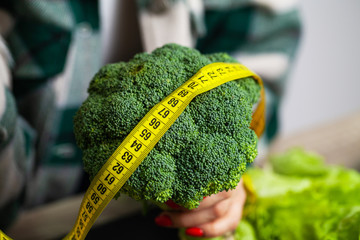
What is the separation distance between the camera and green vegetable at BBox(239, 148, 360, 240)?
0.68 meters

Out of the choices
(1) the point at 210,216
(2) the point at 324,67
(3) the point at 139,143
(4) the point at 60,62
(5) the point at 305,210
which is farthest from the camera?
(2) the point at 324,67

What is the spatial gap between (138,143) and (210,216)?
8.9 inches

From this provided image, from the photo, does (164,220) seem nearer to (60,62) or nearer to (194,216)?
(194,216)

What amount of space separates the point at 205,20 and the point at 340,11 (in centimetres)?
118

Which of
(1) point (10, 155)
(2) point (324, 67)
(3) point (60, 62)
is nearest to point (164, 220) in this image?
(1) point (10, 155)

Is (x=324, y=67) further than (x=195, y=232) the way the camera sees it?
Yes

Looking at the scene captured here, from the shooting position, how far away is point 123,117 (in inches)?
20.2

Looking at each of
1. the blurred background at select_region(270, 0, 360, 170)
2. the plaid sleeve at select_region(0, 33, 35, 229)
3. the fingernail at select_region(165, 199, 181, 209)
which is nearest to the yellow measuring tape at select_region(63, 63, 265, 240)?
the fingernail at select_region(165, 199, 181, 209)

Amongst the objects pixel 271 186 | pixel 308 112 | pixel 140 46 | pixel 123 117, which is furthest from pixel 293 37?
pixel 123 117

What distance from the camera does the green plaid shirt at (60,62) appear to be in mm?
979

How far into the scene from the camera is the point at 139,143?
19.7 inches

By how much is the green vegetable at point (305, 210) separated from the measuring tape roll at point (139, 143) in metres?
0.41

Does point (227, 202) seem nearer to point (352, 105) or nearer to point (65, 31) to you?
point (65, 31)

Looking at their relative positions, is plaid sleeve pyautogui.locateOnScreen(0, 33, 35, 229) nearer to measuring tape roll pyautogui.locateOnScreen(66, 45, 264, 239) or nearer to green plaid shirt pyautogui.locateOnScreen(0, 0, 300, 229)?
green plaid shirt pyautogui.locateOnScreen(0, 0, 300, 229)
